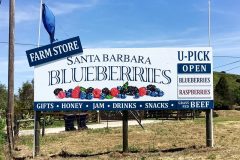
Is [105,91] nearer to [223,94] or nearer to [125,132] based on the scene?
[125,132]

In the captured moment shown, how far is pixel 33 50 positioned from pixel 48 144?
5480mm

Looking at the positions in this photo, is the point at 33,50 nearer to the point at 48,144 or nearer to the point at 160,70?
the point at 160,70

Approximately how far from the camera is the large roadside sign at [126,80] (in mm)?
15578

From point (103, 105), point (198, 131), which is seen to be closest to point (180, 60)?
point (103, 105)

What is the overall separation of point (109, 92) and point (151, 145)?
122 inches

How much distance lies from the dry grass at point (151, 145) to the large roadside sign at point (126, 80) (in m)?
1.46

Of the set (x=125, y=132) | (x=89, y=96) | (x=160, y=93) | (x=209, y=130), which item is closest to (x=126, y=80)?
(x=160, y=93)

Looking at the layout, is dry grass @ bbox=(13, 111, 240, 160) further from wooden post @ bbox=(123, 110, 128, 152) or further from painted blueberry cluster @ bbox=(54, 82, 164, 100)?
painted blueberry cluster @ bbox=(54, 82, 164, 100)

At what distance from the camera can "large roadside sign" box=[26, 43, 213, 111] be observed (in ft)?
51.1

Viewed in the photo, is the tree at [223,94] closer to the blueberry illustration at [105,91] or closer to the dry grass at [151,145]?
the dry grass at [151,145]

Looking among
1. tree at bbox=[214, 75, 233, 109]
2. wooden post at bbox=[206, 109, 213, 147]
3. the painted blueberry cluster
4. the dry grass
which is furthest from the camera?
tree at bbox=[214, 75, 233, 109]

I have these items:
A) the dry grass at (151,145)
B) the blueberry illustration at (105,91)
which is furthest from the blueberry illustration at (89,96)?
the dry grass at (151,145)

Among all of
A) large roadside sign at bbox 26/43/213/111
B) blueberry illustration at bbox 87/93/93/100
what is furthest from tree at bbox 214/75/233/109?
blueberry illustration at bbox 87/93/93/100

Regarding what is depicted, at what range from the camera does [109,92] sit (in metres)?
15.6
